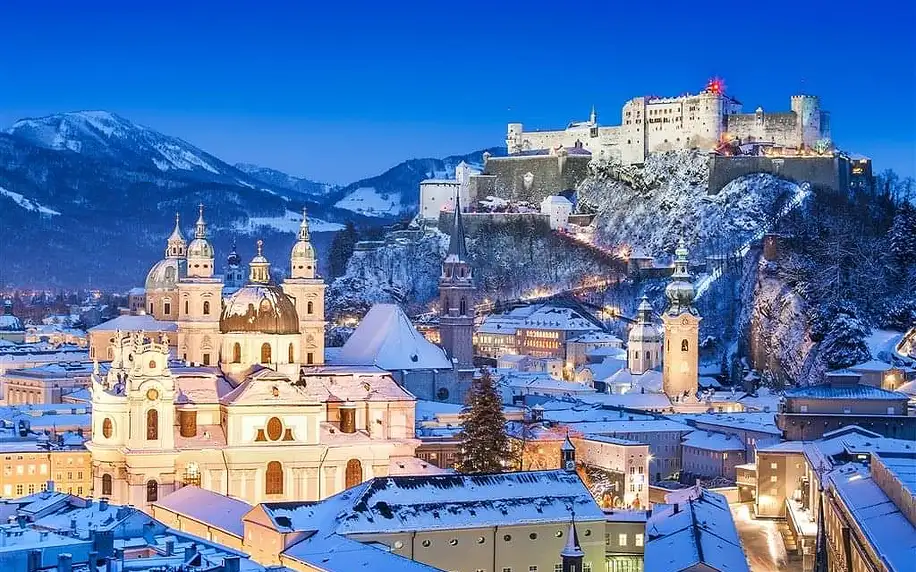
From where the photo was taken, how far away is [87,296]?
193 metres

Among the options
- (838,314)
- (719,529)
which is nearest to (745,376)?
(838,314)

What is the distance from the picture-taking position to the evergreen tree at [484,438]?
59531 mm

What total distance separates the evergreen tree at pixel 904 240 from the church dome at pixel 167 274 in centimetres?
3850

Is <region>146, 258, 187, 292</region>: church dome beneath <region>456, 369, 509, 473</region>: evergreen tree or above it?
above

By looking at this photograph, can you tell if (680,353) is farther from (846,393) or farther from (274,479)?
(274,479)

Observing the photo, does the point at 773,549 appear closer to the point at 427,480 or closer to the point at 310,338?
the point at 427,480

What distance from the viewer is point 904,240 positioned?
9494 cm

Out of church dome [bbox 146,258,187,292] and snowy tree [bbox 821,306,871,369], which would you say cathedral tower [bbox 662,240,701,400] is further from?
church dome [bbox 146,258,187,292]

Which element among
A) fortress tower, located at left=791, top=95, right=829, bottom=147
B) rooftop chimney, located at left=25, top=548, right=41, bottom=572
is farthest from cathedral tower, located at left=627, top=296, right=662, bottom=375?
rooftop chimney, located at left=25, top=548, right=41, bottom=572

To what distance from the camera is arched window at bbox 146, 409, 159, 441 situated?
186ft

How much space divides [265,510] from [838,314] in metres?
51.5

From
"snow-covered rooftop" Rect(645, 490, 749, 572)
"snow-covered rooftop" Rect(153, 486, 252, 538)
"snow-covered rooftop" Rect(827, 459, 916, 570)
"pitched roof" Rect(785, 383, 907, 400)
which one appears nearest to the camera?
"snow-covered rooftop" Rect(827, 459, 916, 570)

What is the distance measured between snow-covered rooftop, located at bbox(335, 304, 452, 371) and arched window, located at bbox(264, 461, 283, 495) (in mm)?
17231

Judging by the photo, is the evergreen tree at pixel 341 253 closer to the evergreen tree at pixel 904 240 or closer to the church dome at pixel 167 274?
the evergreen tree at pixel 904 240
